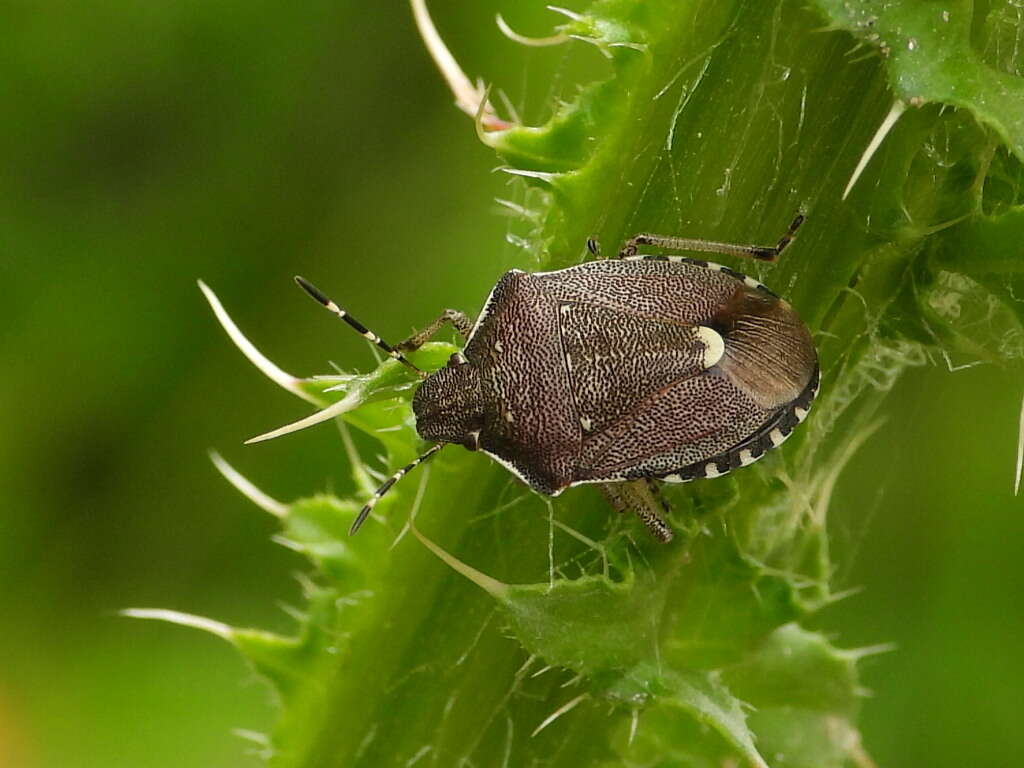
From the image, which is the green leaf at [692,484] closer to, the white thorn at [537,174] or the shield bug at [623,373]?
the white thorn at [537,174]

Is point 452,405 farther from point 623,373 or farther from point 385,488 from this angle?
point 623,373

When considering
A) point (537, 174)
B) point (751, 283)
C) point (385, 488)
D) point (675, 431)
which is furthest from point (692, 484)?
point (537, 174)

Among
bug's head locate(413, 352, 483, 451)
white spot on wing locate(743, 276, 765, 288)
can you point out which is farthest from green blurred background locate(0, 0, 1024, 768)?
white spot on wing locate(743, 276, 765, 288)

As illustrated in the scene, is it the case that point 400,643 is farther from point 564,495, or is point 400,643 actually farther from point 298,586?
point 298,586

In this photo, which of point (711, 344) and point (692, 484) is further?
point (711, 344)

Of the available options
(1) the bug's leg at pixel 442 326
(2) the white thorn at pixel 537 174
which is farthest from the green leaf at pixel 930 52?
(1) the bug's leg at pixel 442 326

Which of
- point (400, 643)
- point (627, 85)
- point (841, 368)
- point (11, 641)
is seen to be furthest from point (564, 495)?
point (11, 641)

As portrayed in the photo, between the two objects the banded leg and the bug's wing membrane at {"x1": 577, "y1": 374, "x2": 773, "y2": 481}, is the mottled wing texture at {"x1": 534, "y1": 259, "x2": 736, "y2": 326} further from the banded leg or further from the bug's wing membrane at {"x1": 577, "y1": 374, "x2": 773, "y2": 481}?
the banded leg
